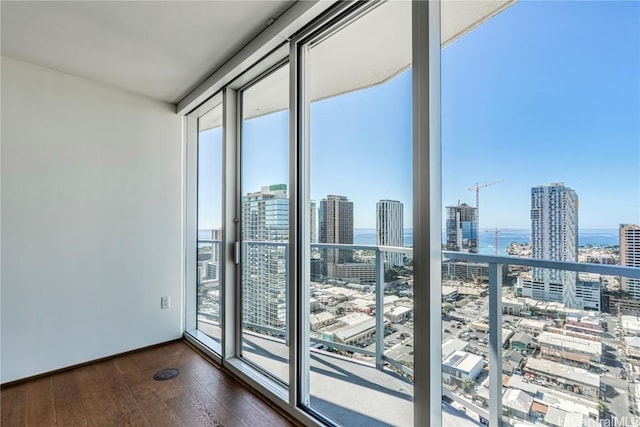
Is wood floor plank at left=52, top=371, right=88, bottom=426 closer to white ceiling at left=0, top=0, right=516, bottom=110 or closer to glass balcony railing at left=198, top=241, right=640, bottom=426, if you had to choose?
glass balcony railing at left=198, top=241, right=640, bottom=426

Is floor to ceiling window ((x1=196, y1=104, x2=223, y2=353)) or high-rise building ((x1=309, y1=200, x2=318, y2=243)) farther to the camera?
floor to ceiling window ((x1=196, y1=104, x2=223, y2=353))

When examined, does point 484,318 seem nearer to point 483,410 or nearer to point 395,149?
point 483,410

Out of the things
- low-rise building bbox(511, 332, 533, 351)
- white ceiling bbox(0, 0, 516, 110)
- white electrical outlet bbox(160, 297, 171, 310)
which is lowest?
white electrical outlet bbox(160, 297, 171, 310)

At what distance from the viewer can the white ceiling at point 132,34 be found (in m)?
1.81

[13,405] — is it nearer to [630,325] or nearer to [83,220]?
[83,220]

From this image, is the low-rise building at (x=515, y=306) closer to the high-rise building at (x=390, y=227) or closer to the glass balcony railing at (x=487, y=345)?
the glass balcony railing at (x=487, y=345)

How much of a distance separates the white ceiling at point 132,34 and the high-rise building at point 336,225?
122cm

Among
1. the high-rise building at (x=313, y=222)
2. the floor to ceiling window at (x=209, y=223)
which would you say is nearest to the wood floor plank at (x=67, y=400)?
the floor to ceiling window at (x=209, y=223)

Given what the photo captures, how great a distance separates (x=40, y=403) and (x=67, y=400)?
164 millimetres

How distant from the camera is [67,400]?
2.14 meters

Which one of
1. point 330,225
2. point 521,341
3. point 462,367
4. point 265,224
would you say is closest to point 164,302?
point 265,224

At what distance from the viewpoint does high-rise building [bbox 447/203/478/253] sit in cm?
135

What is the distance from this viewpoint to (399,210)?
61.3 inches

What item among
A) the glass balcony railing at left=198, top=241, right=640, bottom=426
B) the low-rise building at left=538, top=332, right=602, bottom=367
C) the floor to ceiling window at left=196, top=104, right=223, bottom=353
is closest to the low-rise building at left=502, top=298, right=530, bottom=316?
the glass balcony railing at left=198, top=241, right=640, bottom=426
